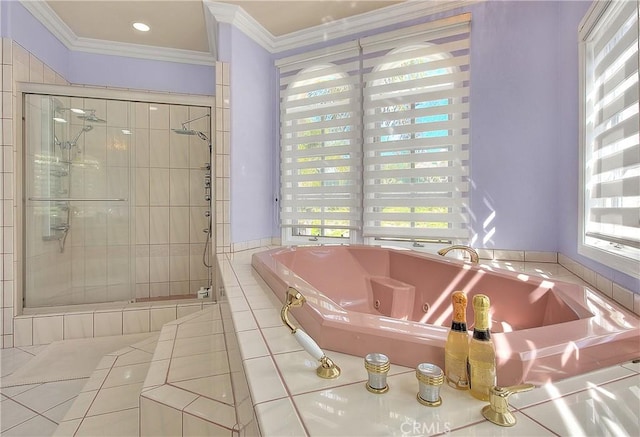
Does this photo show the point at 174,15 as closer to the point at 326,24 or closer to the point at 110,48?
the point at 110,48

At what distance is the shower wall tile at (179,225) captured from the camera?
2.97 metres

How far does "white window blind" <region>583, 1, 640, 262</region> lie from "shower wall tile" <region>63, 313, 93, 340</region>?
292cm

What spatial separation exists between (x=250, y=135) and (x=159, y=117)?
923 mm

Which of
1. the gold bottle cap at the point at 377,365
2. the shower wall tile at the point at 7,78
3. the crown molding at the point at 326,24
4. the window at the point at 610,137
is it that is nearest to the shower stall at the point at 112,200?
the shower wall tile at the point at 7,78

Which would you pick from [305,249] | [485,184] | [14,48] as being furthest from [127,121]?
[485,184]

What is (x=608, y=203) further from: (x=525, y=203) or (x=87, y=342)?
(x=87, y=342)

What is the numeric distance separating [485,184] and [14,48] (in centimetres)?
323

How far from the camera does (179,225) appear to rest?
2.99m

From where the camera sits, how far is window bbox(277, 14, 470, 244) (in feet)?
6.72

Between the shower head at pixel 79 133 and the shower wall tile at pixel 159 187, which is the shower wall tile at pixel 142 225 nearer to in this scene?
the shower wall tile at pixel 159 187

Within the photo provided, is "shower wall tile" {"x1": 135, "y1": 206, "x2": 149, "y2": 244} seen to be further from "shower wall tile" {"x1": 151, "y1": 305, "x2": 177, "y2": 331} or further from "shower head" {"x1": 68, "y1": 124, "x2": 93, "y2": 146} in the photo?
"shower wall tile" {"x1": 151, "y1": 305, "x2": 177, "y2": 331}

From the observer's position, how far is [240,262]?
204cm

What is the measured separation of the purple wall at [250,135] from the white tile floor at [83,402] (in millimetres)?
1043

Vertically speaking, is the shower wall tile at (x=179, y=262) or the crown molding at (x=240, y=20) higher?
the crown molding at (x=240, y=20)
